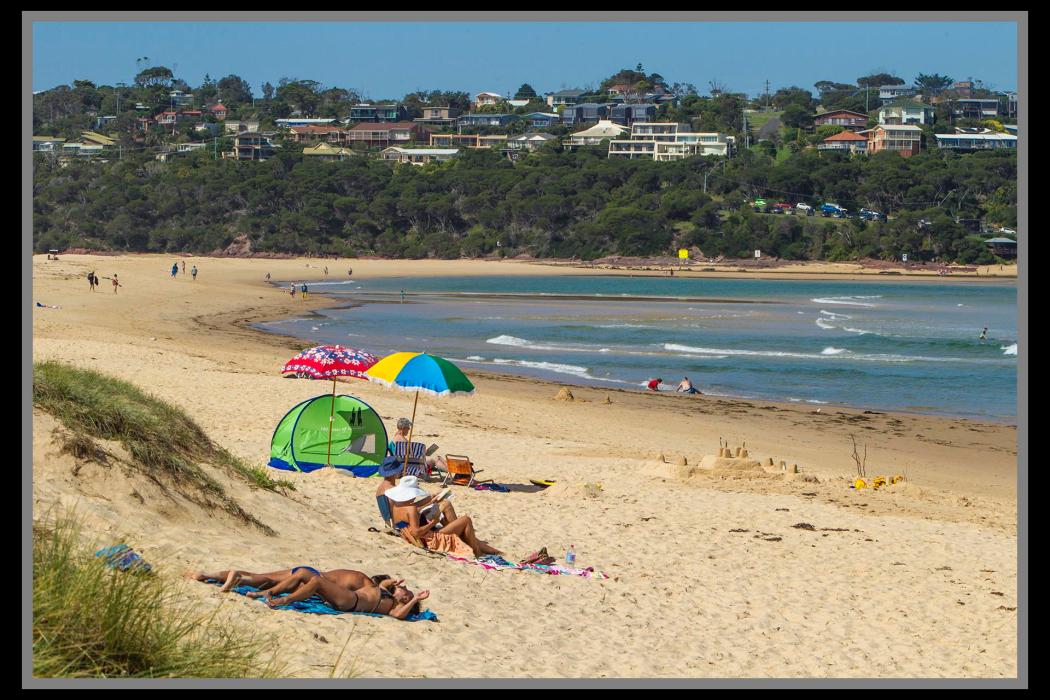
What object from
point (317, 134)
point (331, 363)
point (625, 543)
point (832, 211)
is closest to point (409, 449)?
point (625, 543)

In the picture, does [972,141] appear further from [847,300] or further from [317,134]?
[317,134]

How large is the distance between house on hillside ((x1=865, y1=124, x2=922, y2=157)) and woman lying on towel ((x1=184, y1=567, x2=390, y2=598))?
110543 mm

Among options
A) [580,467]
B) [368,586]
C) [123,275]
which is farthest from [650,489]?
[123,275]

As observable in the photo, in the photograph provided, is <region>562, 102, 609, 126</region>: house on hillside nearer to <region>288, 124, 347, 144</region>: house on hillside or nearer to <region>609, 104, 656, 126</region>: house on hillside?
<region>609, 104, 656, 126</region>: house on hillside

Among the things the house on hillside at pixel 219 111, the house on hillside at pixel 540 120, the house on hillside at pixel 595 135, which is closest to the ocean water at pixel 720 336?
the house on hillside at pixel 595 135

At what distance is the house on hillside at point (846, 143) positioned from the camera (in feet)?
374

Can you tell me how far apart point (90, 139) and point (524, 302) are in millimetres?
80856

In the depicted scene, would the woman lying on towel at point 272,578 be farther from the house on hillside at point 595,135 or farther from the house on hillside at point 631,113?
the house on hillside at point 631,113

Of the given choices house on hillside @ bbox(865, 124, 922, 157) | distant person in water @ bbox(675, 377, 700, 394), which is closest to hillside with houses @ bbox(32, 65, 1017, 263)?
house on hillside @ bbox(865, 124, 922, 157)

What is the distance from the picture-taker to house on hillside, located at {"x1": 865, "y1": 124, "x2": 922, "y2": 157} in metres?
110

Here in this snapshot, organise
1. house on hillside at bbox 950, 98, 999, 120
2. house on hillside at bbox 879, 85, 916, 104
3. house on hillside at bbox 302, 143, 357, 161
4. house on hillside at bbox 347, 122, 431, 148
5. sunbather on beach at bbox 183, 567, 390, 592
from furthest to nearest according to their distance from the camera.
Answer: house on hillside at bbox 879, 85, 916, 104, house on hillside at bbox 950, 98, 999, 120, house on hillside at bbox 347, 122, 431, 148, house on hillside at bbox 302, 143, 357, 161, sunbather on beach at bbox 183, 567, 390, 592

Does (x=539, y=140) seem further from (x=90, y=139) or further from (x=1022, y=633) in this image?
(x=1022, y=633)

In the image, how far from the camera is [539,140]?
412ft
